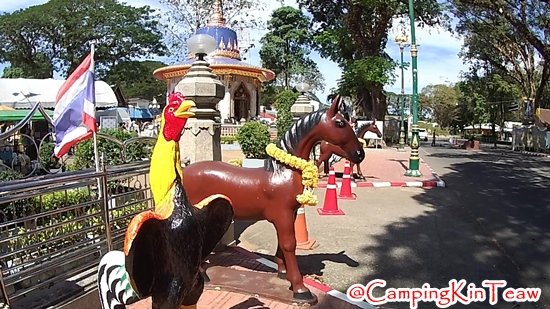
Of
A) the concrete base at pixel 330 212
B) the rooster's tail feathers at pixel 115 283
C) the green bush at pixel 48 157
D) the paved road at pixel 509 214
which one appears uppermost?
the green bush at pixel 48 157

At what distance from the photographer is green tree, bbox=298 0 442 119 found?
94.0 ft

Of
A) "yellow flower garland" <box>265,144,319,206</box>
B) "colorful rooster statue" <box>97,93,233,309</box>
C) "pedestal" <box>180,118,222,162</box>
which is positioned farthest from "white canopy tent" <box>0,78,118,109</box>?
"colorful rooster statue" <box>97,93,233,309</box>

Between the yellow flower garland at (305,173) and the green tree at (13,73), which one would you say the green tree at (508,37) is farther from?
the green tree at (13,73)

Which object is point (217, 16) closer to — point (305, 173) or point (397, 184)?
point (397, 184)

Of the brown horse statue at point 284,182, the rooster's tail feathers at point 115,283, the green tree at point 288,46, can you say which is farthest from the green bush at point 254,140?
the green tree at point 288,46

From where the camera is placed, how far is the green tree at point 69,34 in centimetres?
3731

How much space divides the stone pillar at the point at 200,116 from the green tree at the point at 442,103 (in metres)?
62.5

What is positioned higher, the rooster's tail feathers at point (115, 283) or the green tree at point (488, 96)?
the green tree at point (488, 96)

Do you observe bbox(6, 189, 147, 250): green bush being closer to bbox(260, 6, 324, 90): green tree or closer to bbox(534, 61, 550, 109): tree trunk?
bbox(534, 61, 550, 109): tree trunk

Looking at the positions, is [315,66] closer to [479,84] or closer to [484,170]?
[479,84]

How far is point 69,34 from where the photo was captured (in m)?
37.3

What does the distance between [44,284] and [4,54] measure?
4237 centimetres

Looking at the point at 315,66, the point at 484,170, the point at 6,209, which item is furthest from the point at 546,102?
the point at 6,209

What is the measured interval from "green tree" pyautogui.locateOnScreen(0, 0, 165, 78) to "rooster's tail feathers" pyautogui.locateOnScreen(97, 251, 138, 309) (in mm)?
37979
